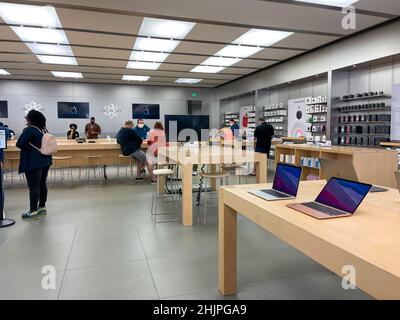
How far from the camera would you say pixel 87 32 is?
244 inches

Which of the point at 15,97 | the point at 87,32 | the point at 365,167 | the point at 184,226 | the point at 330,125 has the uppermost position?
the point at 87,32

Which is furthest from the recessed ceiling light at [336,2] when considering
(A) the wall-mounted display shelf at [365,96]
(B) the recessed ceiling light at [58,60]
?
(B) the recessed ceiling light at [58,60]

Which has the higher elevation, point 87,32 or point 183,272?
point 87,32

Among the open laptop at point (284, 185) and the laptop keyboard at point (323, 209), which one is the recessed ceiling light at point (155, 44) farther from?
the laptop keyboard at point (323, 209)

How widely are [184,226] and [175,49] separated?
5200 millimetres

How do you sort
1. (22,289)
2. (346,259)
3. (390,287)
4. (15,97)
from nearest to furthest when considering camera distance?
(390,287), (346,259), (22,289), (15,97)

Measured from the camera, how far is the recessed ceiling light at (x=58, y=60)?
835 centimetres

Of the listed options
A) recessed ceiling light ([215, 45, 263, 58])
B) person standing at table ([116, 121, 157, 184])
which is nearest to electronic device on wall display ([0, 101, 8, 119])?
person standing at table ([116, 121, 157, 184])

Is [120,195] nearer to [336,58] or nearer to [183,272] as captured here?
[183,272]

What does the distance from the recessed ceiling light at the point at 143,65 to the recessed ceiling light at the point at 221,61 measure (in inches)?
64.3

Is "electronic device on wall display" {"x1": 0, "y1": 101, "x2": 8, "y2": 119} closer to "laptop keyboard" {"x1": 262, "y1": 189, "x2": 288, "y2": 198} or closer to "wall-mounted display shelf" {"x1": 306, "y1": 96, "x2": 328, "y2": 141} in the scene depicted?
"wall-mounted display shelf" {"x1": 306, "y1": 96, "x2": 328, "y2": 141}

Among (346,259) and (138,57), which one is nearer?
(346,259)

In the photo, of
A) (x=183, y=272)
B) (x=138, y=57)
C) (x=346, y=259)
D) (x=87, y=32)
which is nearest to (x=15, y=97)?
(x=138, y=57)

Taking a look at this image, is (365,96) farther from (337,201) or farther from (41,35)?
(41,35)
